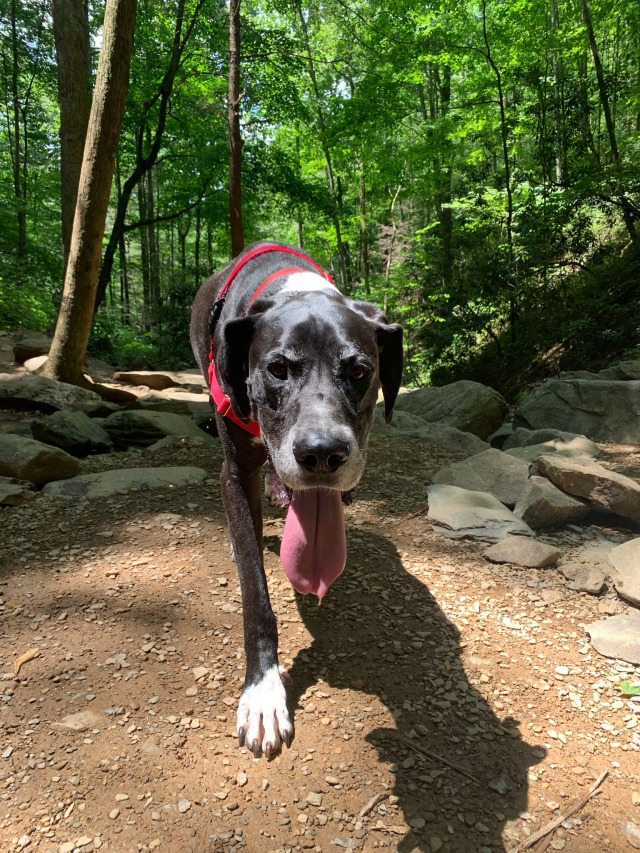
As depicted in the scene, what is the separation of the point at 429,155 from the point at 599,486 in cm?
1130

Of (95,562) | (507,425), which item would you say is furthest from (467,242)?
(95,562)

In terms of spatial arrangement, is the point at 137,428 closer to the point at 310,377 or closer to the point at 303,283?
the point at 303,283

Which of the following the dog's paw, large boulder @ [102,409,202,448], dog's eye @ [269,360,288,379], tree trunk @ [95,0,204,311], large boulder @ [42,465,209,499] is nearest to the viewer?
the dog's paw

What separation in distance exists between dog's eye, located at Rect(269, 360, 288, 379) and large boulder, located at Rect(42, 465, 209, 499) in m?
2.46

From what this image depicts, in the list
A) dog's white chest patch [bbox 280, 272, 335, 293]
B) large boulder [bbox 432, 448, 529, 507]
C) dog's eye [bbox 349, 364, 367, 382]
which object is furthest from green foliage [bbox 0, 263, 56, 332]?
dog's eye [bbox 349, 364, 367, 382]

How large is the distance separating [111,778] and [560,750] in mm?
1612

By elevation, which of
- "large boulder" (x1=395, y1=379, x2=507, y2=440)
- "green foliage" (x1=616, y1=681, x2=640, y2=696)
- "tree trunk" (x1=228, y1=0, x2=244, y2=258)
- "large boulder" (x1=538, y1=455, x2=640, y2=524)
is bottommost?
"green foliage" (x1=616, y1=681, x2=640, y2=696)

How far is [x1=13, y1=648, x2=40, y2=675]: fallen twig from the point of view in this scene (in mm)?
2332

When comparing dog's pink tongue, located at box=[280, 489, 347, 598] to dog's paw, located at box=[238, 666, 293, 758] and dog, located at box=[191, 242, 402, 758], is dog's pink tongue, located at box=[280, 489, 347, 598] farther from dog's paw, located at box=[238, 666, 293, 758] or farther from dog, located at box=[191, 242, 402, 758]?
dog's paw, located at box=[238, 666, 293, 758]

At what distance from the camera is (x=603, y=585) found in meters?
3.01

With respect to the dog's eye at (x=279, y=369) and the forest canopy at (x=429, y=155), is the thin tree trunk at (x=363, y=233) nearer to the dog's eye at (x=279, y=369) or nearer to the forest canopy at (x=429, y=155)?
the forest canopy at (x=429, y=155)

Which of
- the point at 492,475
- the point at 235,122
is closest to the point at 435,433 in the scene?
the point at 492,475

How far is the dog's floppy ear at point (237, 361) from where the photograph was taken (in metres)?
2.42

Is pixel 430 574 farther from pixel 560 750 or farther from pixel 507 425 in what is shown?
pixel 507 425
